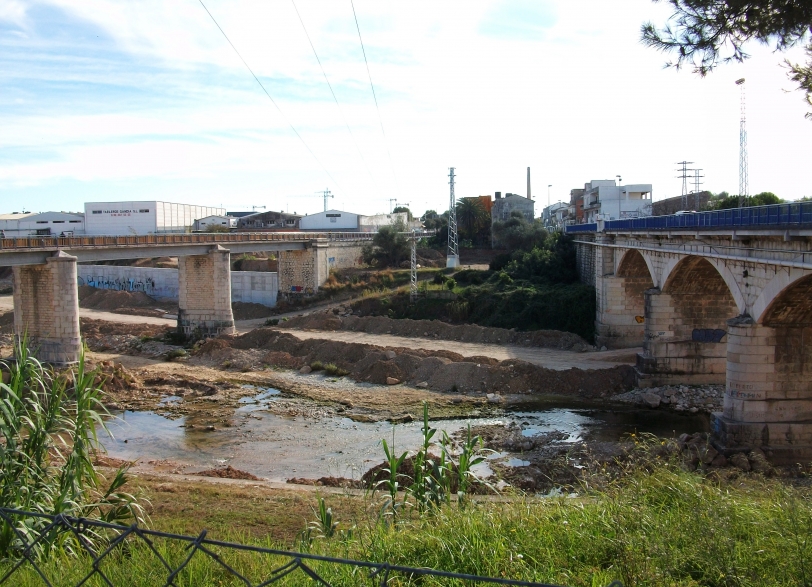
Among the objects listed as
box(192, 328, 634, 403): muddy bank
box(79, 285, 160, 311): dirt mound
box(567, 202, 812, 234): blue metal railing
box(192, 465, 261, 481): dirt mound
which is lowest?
box(192, 465, 261, 481): dirt mound

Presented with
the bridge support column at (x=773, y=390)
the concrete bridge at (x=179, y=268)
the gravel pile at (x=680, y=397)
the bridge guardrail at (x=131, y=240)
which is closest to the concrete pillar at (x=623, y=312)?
the gravel pile at (x=680, y=397)

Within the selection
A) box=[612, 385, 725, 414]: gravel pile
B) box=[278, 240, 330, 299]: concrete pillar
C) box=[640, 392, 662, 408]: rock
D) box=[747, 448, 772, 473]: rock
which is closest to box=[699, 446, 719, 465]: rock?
box=[747, 448, 772, 473]: rock

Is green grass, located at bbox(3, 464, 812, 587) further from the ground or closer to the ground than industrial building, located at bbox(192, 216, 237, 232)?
closer to the ground

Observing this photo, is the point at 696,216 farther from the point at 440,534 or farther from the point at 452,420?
the point at 440,534

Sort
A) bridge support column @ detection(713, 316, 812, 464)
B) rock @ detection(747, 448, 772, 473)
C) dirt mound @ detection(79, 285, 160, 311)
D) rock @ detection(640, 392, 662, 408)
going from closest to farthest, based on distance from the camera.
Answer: rock @ detection(747, 448, 772, 473) → bridge support column @ detection(713, 316, 812, 464) → rock @ detection(640, 392, 662, 408) → dirt mound @ detection(79, 285, 160, 311)

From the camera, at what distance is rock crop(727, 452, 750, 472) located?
1883cm

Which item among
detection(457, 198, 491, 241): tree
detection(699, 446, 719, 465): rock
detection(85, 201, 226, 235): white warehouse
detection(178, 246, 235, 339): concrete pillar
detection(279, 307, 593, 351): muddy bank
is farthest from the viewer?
detection(457, 198, 491, 241): tree

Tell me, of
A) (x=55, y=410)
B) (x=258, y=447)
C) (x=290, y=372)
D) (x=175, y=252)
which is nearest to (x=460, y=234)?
(x=175, y=252)

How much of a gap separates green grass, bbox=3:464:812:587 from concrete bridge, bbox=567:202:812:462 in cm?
1218

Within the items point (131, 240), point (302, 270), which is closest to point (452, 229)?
point (302, 270)

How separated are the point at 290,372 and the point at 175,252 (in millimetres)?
13552

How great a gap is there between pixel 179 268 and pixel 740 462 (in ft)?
119

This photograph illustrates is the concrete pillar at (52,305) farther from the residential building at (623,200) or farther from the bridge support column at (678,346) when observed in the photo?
the residential building at (623,200)

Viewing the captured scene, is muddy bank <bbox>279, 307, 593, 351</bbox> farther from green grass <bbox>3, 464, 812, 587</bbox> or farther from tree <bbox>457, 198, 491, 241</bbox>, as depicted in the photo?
green grass <bbox>3, 464, 812, 587</bbox>
